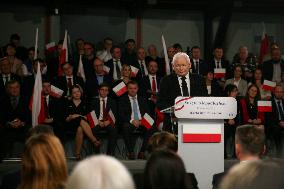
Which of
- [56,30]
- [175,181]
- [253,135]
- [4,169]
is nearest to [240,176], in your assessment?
[175,181]

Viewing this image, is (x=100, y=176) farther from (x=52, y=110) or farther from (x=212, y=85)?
(x=212, y=85)

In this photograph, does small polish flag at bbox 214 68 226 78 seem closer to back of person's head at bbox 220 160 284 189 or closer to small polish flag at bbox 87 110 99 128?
small polish flag at bbox 87 110 99 128

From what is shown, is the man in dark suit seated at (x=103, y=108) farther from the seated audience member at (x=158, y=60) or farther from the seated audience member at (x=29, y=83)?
the seated audience member at (x=158, y=60)

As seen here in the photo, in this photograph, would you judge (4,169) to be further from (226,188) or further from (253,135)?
(226,188)

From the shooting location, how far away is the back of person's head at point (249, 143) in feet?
10.9

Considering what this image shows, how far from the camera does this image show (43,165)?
106 inches

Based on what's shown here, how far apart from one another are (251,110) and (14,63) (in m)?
4.13

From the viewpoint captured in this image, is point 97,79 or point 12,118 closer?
point 12,118

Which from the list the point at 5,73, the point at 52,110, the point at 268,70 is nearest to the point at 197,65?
the point at 268,70

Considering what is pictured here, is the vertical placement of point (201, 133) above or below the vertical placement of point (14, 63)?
below

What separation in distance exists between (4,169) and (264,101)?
13.5 ft

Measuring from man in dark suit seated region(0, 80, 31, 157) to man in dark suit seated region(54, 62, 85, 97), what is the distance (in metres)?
0.72

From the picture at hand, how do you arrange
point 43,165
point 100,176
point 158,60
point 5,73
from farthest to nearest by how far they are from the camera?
point 158,60, point 5,73, point 43,165, point 100,176

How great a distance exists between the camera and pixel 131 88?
27.5ft
